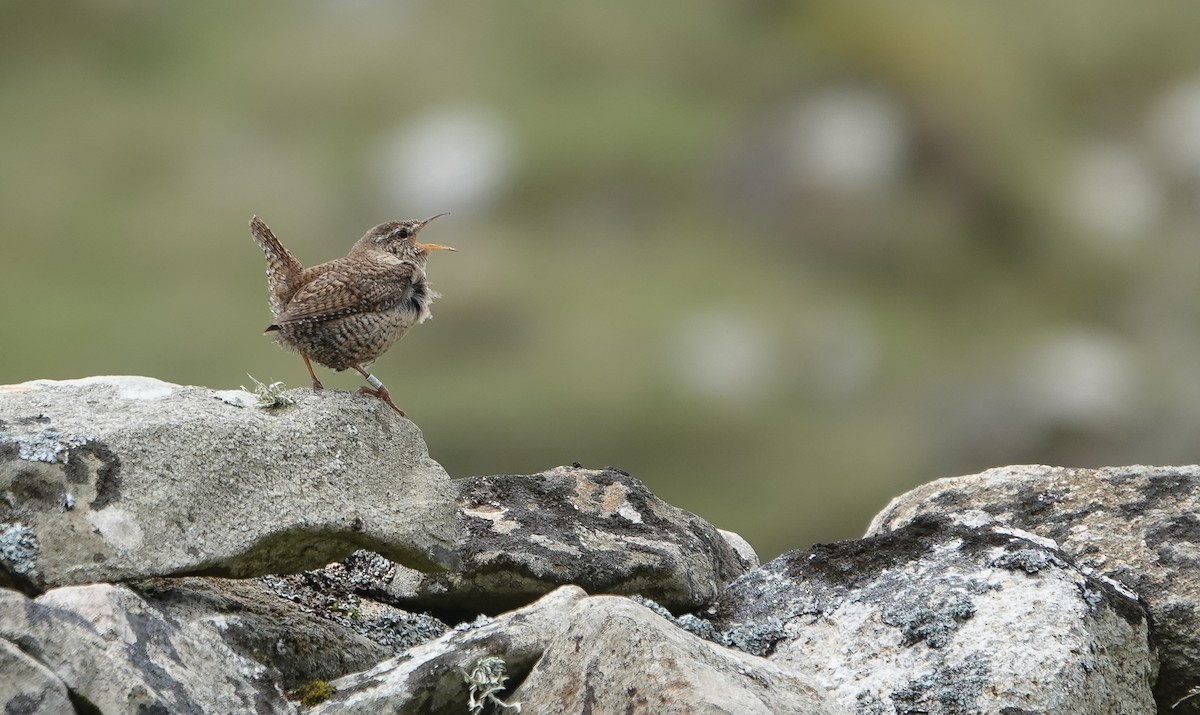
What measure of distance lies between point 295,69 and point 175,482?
263 feet

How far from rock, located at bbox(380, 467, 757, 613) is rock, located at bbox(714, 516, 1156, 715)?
0.33 m

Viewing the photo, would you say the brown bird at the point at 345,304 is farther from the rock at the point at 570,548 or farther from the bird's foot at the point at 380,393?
the rock at the point at 570,548

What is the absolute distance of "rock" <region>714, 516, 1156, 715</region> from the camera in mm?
5617

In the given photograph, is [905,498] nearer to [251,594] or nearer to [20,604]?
[251,594]

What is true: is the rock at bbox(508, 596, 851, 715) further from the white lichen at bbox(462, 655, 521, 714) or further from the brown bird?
the brown bird

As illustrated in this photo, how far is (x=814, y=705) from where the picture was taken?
5109 mm

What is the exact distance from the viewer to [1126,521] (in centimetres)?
685

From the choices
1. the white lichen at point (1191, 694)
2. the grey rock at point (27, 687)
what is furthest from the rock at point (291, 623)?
the white lichen at point (1191, 694)

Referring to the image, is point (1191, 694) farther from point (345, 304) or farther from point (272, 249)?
point (272, 249)

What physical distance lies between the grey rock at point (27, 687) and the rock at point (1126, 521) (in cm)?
378

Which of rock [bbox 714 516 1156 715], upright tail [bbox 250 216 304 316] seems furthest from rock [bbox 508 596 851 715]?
upright tail [bbox 250 216 304 316]

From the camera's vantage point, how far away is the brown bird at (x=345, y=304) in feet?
25.1

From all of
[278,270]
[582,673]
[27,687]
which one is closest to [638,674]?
[582,673]

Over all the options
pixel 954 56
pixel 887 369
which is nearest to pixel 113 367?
pixel 887 369
